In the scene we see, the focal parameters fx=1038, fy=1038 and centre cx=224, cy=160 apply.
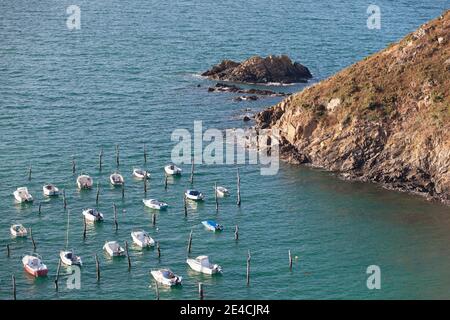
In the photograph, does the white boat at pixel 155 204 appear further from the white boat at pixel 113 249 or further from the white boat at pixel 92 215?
the white boat at pixel 113 249

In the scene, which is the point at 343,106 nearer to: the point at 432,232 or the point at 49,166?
the point at 432,232

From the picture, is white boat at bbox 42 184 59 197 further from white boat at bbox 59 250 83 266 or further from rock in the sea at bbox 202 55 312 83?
rock in the sea at bbox 202 55 312 83

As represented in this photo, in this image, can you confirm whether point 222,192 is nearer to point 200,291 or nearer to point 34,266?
point 200,291

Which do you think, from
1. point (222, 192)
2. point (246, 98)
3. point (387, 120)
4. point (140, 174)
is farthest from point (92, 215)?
point (246, 98)

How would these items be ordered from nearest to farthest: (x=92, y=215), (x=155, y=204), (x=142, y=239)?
(x=142, y=239), (x=92, y=215), (x=155, y=204)

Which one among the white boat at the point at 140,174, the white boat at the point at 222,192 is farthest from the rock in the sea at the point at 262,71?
the white boat at the point at 222,192
